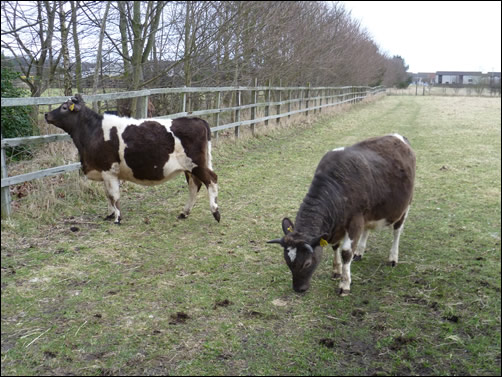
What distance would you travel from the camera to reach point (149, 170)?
18.4 ft

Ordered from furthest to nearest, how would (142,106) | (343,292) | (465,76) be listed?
(142,106)
(465,76)
(343,292)

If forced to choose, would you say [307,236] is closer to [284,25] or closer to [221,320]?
[221,320]

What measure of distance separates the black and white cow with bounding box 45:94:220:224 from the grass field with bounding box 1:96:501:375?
62 centimetres

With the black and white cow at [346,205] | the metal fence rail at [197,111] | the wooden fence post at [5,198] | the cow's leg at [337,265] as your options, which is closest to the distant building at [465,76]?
the black and white cow at [346,205]

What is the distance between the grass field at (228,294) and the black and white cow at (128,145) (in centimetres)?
62

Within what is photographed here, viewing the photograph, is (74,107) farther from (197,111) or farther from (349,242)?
(197,111)

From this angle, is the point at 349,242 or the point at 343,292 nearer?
the point at 349,242

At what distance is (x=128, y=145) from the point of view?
5520 mm

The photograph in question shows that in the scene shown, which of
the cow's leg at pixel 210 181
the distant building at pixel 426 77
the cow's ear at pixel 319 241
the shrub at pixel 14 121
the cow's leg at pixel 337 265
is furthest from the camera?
the distant building at pixel 426 77

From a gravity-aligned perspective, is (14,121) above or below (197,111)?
below

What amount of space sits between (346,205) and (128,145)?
119 inches

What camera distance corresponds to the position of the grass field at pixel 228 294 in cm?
298

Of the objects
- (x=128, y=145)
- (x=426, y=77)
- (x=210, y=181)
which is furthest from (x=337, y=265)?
(x=426, y=77)

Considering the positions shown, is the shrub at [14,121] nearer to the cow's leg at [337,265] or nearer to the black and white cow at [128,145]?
A: the black and white cow at [128,145]
